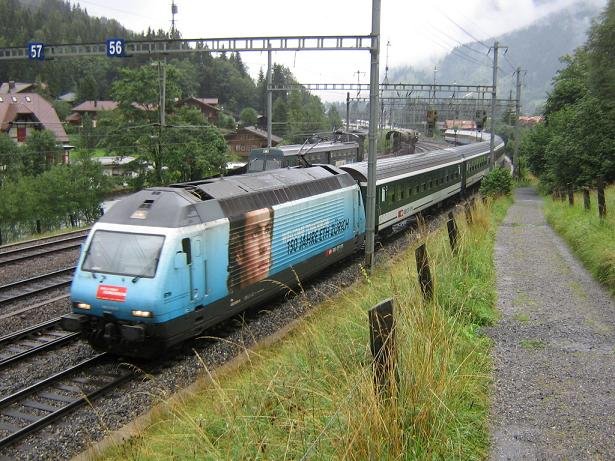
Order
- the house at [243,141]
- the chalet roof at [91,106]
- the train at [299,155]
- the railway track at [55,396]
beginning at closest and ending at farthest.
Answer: the railway track at [55,396] → the train at [299,155] → the house at [243,141] → the chalet roof at [91,106]

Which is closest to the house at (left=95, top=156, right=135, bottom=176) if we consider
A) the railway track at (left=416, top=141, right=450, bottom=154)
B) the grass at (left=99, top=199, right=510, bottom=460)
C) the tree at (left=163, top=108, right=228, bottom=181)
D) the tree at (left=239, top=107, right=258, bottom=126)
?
the tree at (left=163, top=108, right=228, bottom=181)

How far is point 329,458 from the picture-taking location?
3941 millimetres

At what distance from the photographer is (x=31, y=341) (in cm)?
1049

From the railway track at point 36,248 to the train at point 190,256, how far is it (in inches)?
312

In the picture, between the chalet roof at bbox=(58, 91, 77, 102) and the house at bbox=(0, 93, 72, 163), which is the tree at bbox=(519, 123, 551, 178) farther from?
the chalet roof at bbox=(58, 91, 77, 102)

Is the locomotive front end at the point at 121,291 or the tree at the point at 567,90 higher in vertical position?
the tree at the point at 567,90

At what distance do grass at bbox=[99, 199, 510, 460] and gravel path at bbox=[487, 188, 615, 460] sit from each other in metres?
0.23

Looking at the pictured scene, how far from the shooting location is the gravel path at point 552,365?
15.1 feet

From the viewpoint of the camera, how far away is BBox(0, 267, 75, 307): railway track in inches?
515

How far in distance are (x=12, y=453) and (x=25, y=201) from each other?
112 ft

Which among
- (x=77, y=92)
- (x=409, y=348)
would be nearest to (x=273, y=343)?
(x=409, y=348)

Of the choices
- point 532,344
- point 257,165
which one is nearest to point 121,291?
point 532,344

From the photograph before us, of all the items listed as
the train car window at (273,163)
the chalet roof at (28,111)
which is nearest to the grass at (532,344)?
the train car window at (273,163)

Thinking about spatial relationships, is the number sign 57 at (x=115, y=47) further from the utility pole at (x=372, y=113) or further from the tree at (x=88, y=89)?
the tree at (x=88, y=89)
